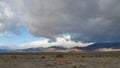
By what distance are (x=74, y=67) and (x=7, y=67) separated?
10365 millimetres

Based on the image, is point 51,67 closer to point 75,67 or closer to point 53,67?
point 53,67

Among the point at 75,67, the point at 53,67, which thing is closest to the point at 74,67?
the point at 75,67

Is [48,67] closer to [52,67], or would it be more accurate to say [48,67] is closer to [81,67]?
[52,67]

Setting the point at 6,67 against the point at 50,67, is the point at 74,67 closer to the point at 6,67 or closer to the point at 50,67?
the point at 50,67

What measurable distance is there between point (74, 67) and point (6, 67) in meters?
10.5

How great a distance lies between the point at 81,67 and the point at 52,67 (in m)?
4.51

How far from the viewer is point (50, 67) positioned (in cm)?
3603

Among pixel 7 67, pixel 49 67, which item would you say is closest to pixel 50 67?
pixel 49 67

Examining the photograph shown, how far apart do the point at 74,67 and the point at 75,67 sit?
0.20 metres

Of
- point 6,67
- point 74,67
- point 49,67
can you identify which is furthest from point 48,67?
point 6,67

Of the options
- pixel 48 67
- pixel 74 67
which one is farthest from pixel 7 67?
pixel 74 67

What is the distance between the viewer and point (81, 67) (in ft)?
116

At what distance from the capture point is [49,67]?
3603cm

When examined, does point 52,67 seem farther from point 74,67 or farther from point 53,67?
point 74,67
